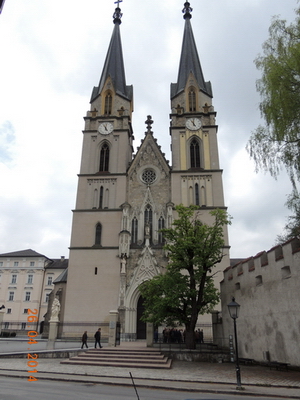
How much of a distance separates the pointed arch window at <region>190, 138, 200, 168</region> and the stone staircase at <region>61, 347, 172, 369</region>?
20870mm

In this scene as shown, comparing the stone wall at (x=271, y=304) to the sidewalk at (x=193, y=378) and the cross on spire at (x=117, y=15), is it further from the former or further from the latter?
the cross on spire at (x=117, y=15)

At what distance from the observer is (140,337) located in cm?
2897

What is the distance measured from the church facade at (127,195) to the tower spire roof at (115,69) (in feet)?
0.76

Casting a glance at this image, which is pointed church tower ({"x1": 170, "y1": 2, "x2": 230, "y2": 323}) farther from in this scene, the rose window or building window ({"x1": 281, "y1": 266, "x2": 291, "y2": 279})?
building window ({"x1": 281, "y1": 266, "x2": 291, "y2": 279})

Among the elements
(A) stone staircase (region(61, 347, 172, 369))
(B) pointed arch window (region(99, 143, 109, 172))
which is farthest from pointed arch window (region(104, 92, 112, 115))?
(A) stone staircase (region(61, 347, 172, 369))

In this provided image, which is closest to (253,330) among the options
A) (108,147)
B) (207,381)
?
(207,381)

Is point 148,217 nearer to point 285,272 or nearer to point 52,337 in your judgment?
point 52,337

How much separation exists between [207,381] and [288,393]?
2.90m

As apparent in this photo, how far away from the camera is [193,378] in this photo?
12.1 metres

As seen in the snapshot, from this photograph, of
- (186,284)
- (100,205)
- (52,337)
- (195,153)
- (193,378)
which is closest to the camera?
(193,378)

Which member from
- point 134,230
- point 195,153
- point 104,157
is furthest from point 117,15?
point 134,230

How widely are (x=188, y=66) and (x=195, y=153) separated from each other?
13.2 m

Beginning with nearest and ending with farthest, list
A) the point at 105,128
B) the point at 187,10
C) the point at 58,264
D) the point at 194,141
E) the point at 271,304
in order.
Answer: the point at 271,304 → the point at 194,141 → the point at 105,128 → the point at 187,10 → the point at 58,264

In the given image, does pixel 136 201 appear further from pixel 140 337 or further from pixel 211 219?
pixel 140 337
